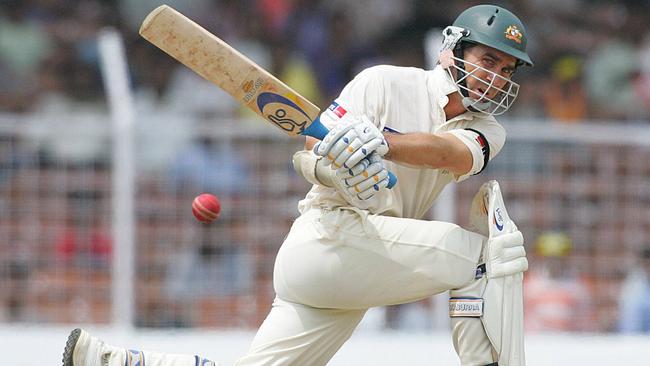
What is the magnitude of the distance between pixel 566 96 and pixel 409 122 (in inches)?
178

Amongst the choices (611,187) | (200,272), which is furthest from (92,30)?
(611,187)

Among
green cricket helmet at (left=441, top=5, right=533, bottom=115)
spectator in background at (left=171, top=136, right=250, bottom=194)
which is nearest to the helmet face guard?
green cricket helmet at (left=441, top=5, right=533, bottom=115)

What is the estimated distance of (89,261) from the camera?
6.51m

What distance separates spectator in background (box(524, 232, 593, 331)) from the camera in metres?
6.54

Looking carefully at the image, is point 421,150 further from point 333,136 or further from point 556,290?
point 556,290

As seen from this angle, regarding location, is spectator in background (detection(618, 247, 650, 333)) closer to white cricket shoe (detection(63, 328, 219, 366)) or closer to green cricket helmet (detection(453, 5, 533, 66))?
green cricket helmet (detection(453, 5, 533, 66))

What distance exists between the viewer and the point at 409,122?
399 cm

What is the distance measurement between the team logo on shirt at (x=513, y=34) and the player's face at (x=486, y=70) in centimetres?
5

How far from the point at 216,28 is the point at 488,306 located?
5122 millimetres

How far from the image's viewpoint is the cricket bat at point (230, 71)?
3621 mm

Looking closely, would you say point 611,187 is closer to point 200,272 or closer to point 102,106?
point 200,272

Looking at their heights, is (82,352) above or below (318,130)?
below

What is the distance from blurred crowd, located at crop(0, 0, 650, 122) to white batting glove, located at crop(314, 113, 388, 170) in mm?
4338

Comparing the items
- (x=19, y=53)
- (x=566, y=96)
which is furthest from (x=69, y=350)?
(x=566, y=96)
